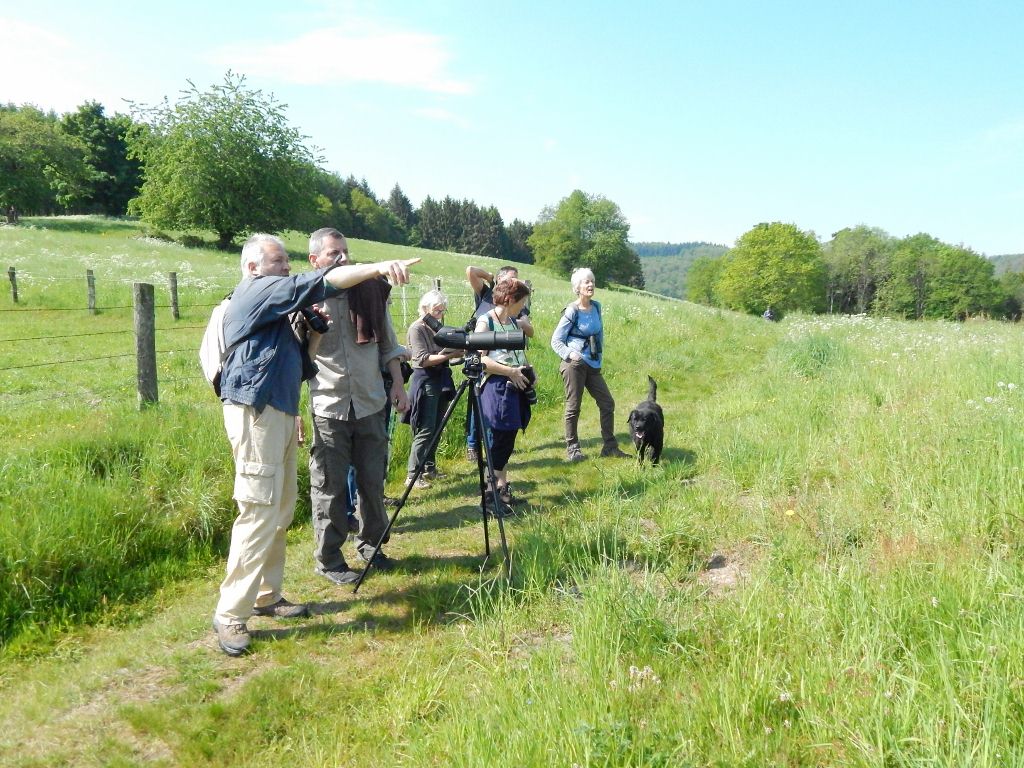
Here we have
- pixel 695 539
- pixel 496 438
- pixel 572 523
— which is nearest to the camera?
pixel 695 539

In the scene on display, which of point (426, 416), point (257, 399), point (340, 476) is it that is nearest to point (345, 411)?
point (340, 476)

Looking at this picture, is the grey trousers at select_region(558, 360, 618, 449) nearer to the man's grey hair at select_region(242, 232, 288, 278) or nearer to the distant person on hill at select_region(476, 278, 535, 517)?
the distant person on hill at select_region(476, 278, 535, 517)

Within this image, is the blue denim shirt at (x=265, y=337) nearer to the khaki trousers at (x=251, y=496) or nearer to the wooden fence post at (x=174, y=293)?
the khaki trousers at (x=251, y=496)

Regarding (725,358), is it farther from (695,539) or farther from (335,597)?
(335,597)

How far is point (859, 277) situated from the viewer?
78188 millimetres

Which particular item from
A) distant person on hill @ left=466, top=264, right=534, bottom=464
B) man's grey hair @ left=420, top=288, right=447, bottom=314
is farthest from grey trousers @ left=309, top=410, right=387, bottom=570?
man's grey hair @ left=420, top=288, right=447, bottom=314

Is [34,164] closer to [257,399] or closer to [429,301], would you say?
[429,301]

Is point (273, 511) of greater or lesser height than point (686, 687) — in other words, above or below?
above

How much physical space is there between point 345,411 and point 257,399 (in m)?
0.80

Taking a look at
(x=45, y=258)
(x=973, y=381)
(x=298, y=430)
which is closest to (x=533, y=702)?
(x=298, y=430)

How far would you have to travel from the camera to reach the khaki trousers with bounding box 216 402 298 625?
11.4ft

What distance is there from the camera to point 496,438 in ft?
18.0

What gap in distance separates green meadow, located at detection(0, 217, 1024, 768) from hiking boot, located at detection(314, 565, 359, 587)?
0.37ft

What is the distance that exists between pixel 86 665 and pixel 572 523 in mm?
3105
